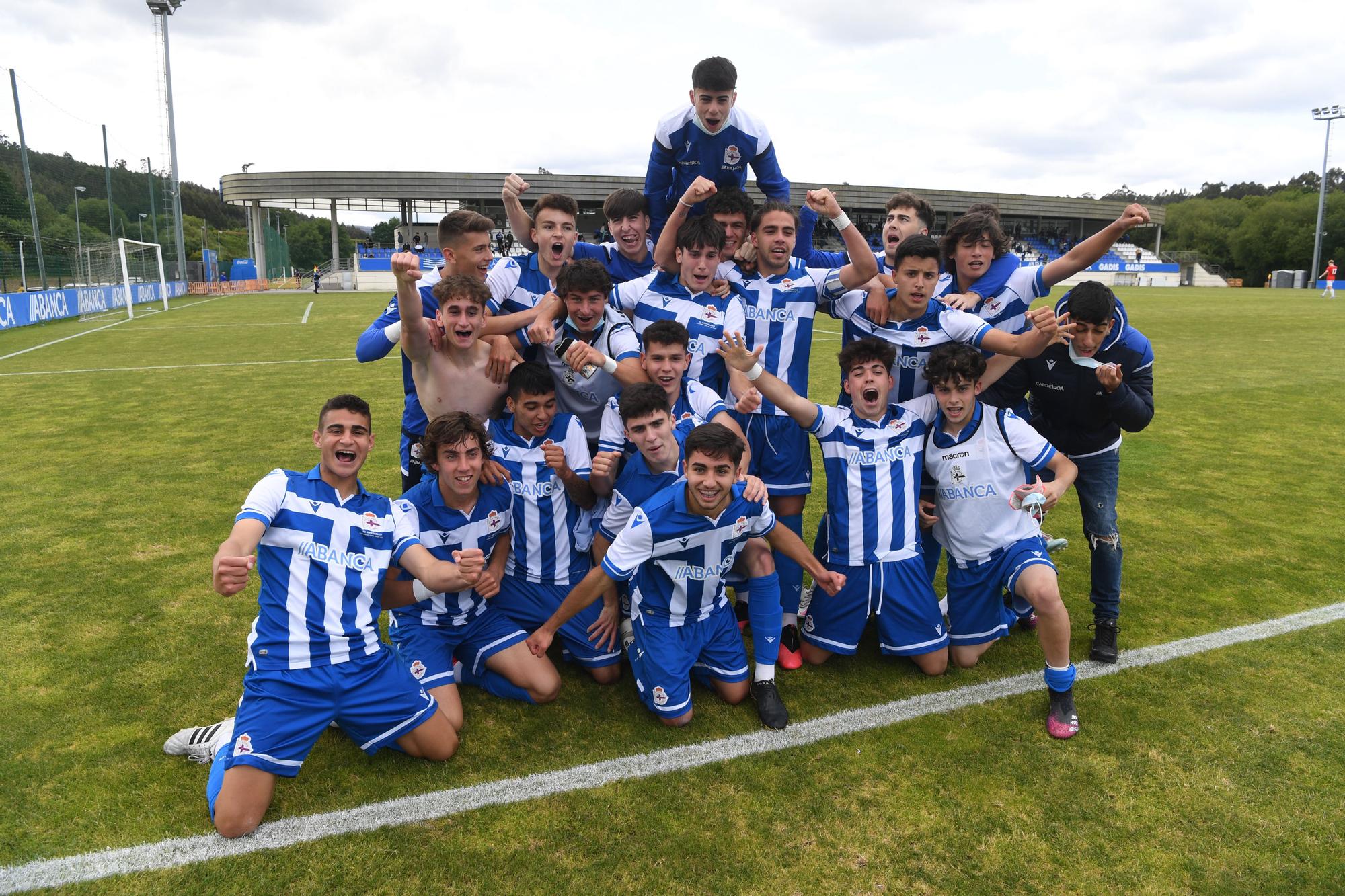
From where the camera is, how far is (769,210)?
433 cm

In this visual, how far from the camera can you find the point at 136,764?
10.6 ft

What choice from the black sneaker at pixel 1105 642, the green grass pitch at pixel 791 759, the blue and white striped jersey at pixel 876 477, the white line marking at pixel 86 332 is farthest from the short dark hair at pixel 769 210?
the white line marking at pixel 86 332

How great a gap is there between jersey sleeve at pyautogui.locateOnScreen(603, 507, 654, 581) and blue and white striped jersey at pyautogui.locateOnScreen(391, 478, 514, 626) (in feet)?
2.48

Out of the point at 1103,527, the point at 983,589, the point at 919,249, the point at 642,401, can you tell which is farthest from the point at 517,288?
the point at 1103,527

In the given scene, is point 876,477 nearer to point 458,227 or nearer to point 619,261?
point 619,261

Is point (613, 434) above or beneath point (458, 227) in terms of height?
beneath

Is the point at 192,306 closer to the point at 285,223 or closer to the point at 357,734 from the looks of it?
the point at 357,734

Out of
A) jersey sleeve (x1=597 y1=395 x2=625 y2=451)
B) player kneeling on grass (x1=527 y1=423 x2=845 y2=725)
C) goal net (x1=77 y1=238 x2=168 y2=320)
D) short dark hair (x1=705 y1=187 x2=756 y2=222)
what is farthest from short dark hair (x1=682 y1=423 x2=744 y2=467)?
goal net (x1=77 y1=238 x2=168 y2=320)

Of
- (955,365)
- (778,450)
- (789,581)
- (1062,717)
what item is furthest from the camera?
(778,450)

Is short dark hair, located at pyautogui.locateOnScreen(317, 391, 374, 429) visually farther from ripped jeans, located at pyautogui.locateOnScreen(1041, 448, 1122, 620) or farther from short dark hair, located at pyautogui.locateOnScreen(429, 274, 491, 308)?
ripped jeans, located at pyautogui.locateOnScreen(1041, 448, 1122, 620)

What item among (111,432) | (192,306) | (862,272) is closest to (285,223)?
(192,306)

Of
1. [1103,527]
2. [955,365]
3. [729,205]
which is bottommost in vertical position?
[1103,527]

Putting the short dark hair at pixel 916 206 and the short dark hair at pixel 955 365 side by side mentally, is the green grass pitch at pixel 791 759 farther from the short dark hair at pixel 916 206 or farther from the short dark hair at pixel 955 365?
the short dark hair at pixel 916 206

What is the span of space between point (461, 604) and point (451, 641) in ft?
0.66
